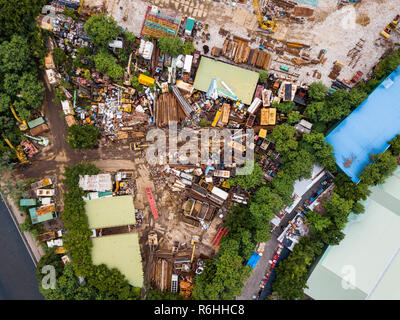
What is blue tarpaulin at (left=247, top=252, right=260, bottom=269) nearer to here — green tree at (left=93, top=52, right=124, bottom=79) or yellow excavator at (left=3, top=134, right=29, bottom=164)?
green tree at (left=93, top=52, right=124, bottom=79)

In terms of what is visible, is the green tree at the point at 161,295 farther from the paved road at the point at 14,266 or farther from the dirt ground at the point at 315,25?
the dirt ground at the point at 315,25

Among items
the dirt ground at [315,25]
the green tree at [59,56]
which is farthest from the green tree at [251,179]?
the green tree at [59,56]

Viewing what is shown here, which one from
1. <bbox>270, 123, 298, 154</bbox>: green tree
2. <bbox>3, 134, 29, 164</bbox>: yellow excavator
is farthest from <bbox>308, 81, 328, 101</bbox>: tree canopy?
<bbox>3, 134, 29, 164</bbox>: yellow excavator

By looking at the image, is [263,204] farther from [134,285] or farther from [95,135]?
[95,135]

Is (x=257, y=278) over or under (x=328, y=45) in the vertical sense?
under

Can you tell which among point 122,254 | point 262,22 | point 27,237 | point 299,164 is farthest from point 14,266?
point 262,22

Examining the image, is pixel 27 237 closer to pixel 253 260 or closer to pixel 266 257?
pixel 253 260
